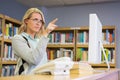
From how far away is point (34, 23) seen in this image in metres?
1.62

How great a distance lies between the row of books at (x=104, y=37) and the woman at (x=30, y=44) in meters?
2.81

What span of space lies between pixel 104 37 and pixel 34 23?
2920mm

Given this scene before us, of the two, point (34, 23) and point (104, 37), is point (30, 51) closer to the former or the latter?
point (34, 23)

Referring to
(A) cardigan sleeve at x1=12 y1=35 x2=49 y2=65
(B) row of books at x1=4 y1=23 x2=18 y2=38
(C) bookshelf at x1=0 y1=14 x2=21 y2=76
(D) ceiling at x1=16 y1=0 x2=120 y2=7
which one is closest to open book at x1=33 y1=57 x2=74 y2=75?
(A) cardigan sleeve at x1=12 y1=35 x2=49 y2=65

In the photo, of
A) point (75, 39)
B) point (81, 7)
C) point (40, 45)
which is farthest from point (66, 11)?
point (40, 45)

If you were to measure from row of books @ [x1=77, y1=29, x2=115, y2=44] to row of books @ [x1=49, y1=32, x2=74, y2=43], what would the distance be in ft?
0.56

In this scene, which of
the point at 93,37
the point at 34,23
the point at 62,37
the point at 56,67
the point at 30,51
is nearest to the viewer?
the point at 56,67

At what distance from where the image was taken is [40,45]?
136cm

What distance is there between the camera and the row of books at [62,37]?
457cm

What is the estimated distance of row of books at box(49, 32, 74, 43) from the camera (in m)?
4.57

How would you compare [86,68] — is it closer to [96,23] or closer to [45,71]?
[96,23]

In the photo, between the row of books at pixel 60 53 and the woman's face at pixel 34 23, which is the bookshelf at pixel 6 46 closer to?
the row of books at pixel 60 53

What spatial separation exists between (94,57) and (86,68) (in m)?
0.12

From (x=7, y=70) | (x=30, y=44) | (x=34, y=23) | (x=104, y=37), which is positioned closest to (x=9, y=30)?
(x=7, y=70)
